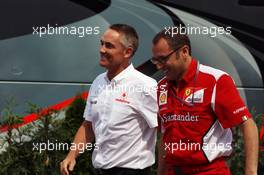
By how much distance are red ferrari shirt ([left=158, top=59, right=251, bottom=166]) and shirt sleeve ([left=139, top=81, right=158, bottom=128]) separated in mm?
Answer: 242

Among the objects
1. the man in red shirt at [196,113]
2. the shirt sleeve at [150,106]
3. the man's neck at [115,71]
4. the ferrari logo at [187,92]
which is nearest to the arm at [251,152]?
the man in red shirt at [196,113]

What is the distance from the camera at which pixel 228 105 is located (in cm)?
277

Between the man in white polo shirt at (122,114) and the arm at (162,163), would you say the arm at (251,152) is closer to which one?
the arm at (162,163)

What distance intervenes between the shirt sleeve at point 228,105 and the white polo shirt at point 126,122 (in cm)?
51

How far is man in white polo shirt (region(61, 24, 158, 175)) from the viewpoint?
317cm

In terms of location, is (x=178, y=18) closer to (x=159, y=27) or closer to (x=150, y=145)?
(x=159, y=27)

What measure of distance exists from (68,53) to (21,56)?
0.46 m

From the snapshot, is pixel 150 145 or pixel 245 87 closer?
pixel 150 145

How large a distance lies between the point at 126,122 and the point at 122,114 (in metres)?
0.06

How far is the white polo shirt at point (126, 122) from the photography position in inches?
125

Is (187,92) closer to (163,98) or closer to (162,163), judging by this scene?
(163,98)

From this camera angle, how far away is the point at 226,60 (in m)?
5.07

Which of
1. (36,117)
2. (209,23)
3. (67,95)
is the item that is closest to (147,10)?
(209,23)

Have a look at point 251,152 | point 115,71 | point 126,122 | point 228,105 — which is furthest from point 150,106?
point 251,152
